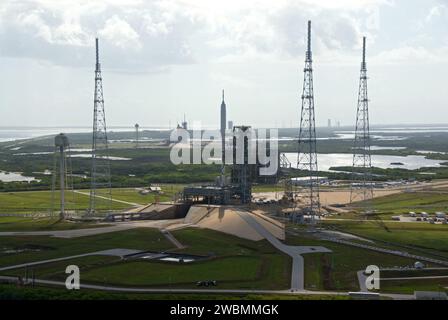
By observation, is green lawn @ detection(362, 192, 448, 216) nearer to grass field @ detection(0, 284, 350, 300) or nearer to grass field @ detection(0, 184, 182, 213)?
grass field @ detection(0, 184, 182, 213)

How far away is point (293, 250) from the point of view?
2564 inches

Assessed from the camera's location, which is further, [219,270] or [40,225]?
[40,225]

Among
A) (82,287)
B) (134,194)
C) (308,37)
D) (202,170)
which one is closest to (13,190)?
(134,194)

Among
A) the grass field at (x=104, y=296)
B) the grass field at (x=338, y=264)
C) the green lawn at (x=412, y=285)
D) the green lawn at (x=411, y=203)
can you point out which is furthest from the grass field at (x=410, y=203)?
the grass field at (x=104, y=296)

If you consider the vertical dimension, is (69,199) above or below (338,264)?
above

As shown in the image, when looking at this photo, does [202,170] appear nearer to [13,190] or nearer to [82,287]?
[13,190]
